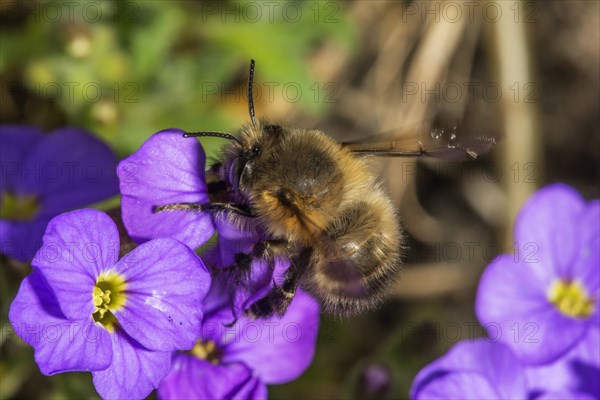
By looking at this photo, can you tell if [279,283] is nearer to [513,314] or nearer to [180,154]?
[180,154]

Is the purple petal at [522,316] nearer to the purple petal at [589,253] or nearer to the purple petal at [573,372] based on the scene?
the purple petal at [573,372]

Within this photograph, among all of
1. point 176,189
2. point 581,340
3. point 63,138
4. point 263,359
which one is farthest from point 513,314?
point 63,138

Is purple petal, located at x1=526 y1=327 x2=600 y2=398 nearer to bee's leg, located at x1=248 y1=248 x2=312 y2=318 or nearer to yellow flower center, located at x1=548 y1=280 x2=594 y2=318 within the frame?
yellow flower center, located at x1=548 y1=280 x2=594 y2=318

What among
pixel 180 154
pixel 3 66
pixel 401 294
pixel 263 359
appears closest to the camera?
pixel 180 154

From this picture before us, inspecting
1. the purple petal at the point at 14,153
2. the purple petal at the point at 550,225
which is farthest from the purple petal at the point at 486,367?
the purple petal at the point at 14,153

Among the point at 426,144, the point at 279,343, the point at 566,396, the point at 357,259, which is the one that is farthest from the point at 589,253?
the point at 279,343
